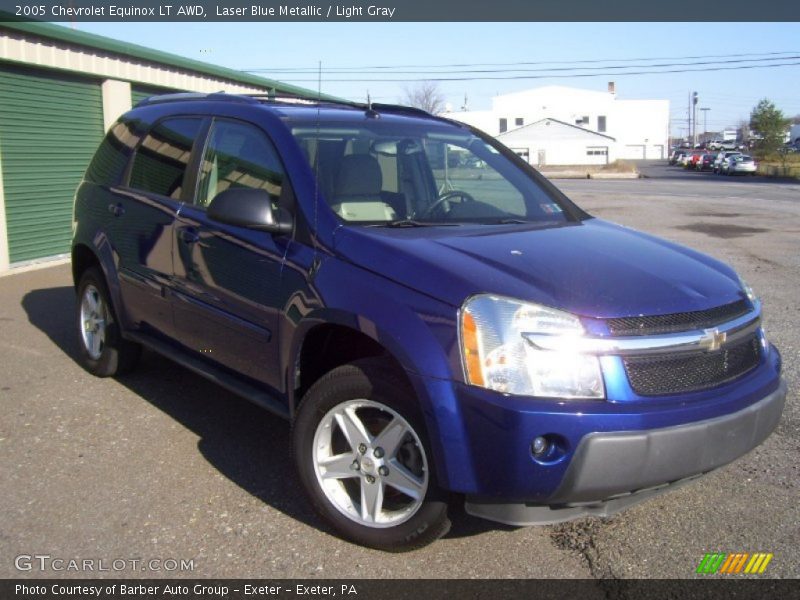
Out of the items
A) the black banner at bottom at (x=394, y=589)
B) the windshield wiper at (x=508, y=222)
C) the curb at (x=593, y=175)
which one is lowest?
the black banner at bottom at (x=394, y=589)

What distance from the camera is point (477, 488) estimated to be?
2.94 meters

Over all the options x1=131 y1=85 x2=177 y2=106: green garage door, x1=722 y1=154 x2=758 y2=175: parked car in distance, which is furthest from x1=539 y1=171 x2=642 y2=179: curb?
x1=131 y1=85 x2=177 y2=106: green garage door

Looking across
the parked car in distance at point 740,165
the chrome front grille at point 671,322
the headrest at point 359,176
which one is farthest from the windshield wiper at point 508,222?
the parked car in distance at point 740,165

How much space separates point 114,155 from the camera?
5.55 meters

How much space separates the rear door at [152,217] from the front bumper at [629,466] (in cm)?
250

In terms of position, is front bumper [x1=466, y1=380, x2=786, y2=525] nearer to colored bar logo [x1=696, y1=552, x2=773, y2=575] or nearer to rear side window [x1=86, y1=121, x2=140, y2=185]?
colored bar logo [x1=696, y1=552, x2=773, y2=575]

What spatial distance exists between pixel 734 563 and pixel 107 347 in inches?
161

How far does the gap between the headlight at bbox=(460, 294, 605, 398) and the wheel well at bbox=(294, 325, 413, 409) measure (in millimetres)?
707

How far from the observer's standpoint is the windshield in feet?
12.9

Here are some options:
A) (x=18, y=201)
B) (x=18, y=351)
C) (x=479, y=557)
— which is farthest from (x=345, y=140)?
(x=18, y=201)

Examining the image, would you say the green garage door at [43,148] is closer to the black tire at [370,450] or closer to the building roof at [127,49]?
the building roof at [127,49]

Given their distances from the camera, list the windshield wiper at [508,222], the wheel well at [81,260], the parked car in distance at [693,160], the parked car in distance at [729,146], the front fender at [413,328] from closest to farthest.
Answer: the front fender at [413,328] < the windshield wiper at [508,222] < the wheel well at [81,260] < the parked car in distance at [693,160] < the parked car in distance at [729,146]

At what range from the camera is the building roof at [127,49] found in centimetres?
977

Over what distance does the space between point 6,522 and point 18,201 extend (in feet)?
25.6
